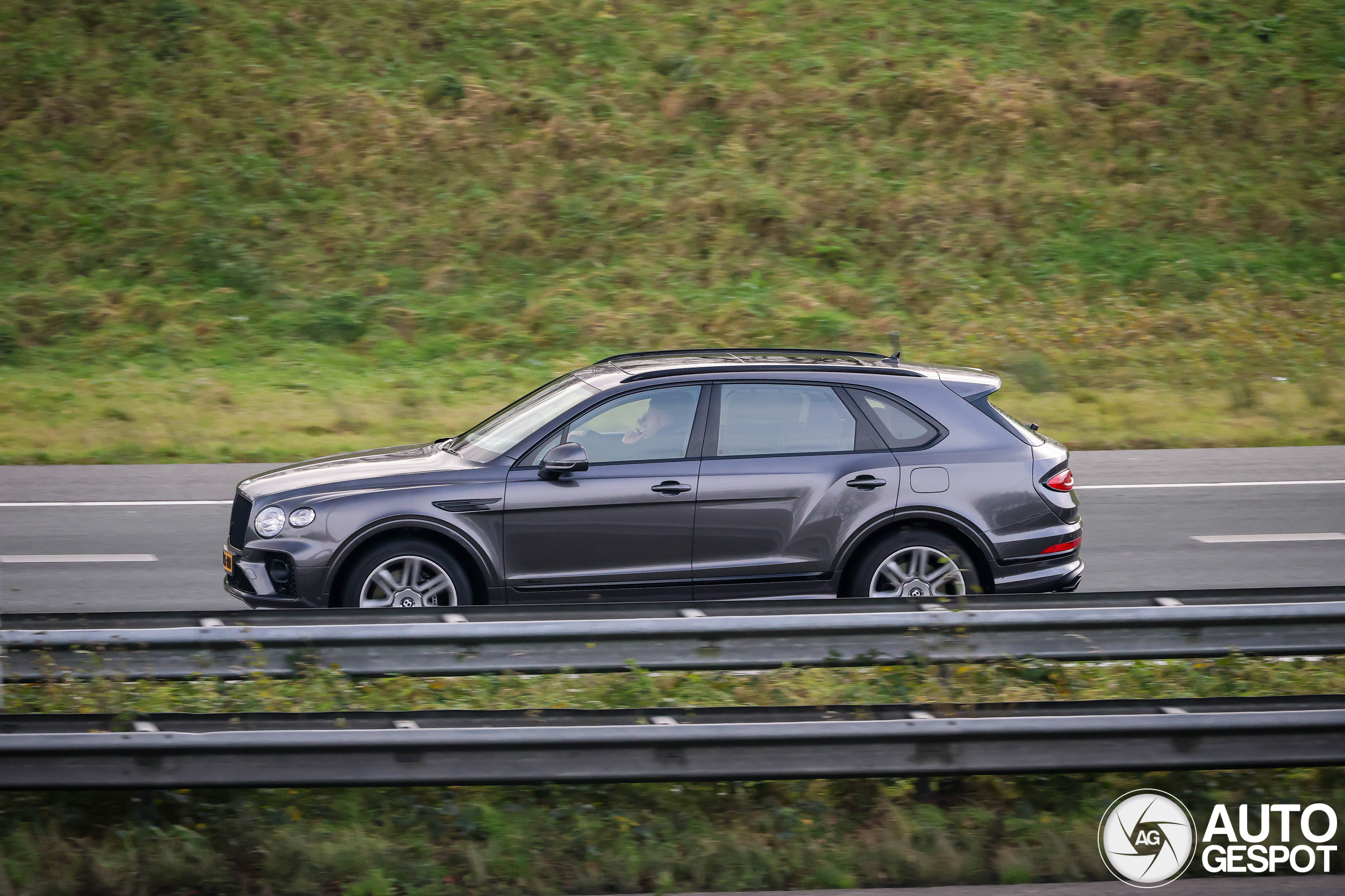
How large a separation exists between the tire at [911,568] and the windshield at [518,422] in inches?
70.8

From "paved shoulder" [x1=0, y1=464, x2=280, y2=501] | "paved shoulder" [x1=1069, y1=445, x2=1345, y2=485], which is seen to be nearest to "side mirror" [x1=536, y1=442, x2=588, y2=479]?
"paved shoulder" [x1=0, y1=464, x2=280, y2=501]

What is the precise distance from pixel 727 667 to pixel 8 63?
80.5ft

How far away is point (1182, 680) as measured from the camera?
562 cm

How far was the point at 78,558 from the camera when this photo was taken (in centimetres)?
950

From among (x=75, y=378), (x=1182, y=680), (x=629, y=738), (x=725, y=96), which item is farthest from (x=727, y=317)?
(x=629, y=738)

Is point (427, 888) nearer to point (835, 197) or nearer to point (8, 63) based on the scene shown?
point (835, 197)

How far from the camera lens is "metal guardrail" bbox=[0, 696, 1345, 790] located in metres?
4.25

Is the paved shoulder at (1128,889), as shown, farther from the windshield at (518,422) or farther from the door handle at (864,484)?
the windshield at (518,422)

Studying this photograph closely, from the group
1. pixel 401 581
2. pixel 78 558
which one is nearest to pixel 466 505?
pixel 401 581

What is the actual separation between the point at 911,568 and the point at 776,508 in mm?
826

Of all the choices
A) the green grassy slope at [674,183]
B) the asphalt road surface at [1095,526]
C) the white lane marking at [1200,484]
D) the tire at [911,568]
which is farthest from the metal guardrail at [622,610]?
the green grassy slope at [674,183]

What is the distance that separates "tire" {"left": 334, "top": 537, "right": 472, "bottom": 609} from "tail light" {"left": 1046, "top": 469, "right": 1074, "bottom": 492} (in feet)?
10.7

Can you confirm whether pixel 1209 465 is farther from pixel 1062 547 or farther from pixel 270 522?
pixel 270 522

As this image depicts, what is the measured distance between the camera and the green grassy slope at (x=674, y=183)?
18484mm
